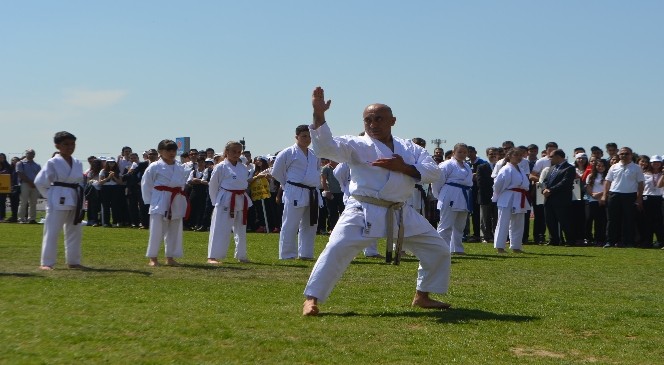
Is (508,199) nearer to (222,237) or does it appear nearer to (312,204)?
(312,204)

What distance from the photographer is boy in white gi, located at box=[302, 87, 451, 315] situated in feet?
31.7

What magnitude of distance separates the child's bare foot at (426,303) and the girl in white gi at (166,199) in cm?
642

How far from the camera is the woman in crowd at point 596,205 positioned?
2348cm

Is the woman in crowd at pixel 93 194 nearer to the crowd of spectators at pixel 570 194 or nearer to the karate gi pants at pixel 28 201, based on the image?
the karate gi pants at pixel 28 201

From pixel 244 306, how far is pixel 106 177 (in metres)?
21.9

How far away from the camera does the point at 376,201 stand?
988 cm

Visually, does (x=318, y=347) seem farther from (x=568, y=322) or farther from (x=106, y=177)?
(x=106, y=177)

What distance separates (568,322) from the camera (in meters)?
9.37

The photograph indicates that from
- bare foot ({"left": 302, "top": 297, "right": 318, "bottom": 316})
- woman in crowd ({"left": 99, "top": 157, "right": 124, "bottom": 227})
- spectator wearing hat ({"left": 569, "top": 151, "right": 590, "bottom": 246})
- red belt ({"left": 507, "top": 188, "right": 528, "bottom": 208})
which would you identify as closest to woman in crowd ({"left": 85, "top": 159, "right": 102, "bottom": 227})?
woman in crowd ({"left": 99, "top": 157, "right": 124, "bottom": 227})

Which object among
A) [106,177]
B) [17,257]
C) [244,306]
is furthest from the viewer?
[106,177]

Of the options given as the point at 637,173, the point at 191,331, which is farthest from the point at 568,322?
the point at 637,173

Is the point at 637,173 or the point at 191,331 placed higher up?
the point at 637,173

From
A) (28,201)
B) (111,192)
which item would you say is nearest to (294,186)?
(111,192)

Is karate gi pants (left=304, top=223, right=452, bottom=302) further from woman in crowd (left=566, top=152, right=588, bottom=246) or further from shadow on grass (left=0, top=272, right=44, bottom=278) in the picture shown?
woman in crowd (left=566, top=152, right=588, bottom=246)
